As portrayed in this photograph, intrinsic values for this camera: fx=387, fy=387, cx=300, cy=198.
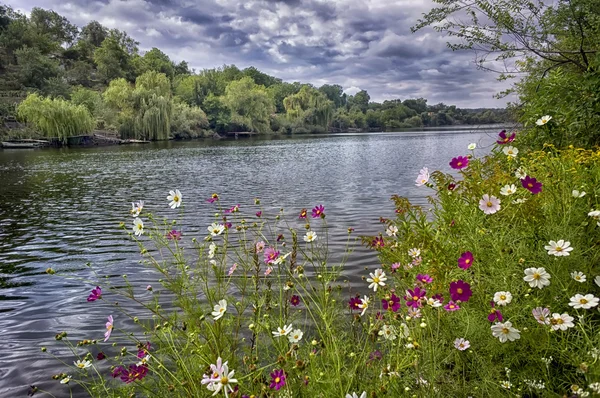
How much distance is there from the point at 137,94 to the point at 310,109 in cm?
4163

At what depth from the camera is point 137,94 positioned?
5084 cm

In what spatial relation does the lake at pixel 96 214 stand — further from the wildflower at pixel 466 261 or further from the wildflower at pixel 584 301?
the wildflower at pixel 584 301

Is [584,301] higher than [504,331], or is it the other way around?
[584,301]

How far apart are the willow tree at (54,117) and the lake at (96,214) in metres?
19.8

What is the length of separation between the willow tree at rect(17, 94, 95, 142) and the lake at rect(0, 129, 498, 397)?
19809mm

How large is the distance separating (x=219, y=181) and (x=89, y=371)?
14.5 m

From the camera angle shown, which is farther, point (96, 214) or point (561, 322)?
point (96, 214)

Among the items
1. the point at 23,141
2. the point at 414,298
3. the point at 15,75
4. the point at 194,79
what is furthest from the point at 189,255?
the point at 194,79

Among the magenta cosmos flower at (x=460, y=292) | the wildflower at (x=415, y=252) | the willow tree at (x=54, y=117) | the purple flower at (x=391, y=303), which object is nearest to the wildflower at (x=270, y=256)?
the purple flower at (x=391, y=303)

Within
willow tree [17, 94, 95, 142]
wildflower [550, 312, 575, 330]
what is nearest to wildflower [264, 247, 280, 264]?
wildflower [550, 312, 575, 330]

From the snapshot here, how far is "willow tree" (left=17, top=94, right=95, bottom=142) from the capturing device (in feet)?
137

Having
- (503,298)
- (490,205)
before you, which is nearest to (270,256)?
(503,298)

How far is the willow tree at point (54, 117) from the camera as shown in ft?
137

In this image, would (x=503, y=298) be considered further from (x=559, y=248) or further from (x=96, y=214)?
(x=96, y=214)
